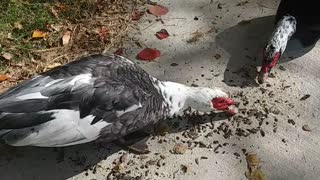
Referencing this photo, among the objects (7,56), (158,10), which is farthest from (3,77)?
(158,10)

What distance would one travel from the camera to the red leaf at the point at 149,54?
141 inches

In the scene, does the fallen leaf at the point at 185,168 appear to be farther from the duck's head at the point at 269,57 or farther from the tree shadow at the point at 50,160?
the duck's head at the point at 269,57

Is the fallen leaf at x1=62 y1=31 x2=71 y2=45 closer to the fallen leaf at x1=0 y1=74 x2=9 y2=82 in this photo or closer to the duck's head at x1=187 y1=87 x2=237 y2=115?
the fallen leaf at x1=0 y1=74 x2=9 y2=82

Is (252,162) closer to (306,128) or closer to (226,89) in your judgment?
(306,128)

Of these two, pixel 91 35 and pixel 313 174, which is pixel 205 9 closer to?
pixel 91 35

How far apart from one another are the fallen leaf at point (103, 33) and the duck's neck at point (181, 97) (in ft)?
2.49

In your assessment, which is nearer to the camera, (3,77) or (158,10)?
(3,77)

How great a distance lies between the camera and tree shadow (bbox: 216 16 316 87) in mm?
3461

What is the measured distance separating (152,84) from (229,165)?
68 centimetres

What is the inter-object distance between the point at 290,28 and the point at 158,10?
1042mm

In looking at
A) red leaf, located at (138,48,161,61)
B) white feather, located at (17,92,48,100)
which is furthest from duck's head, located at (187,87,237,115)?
white feather, located at (17,92,48,100)

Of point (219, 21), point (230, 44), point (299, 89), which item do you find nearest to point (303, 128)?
point (299, 89)

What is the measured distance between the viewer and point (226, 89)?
338 centimetres

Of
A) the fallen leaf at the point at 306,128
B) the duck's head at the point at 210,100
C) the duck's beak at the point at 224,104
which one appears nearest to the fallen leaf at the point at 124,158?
the duck's head at the point at 210,100
